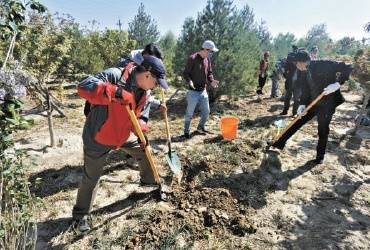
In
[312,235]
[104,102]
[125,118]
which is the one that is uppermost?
[104,102]

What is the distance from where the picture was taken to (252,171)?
505 cm

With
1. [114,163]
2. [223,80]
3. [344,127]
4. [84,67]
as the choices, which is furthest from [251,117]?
[84,67]

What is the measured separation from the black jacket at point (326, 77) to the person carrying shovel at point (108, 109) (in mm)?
3116

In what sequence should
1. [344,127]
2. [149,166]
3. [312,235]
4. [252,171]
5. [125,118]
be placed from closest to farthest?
1. [125,118]
2. [312,235]
3. [149,166]
4. [252,171]
5. [344,127]

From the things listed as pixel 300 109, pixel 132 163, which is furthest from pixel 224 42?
pixel 132 163

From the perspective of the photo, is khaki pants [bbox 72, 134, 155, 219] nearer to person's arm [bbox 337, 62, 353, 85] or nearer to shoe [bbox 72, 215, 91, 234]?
shoe [bbox 72, 215, 91, 234]

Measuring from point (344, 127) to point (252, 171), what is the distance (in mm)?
4049

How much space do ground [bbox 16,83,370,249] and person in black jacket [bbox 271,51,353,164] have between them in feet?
2.30

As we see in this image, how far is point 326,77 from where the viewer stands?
5148 millimetres

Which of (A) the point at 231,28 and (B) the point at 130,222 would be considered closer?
(B) the point at 130,222

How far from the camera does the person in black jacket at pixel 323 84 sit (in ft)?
16.3

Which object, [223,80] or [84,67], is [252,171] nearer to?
[223,80]

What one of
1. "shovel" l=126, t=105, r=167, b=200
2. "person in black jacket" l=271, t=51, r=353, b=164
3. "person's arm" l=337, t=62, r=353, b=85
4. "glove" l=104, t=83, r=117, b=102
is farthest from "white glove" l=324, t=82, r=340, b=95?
"glove" l=104, t=83, r=117, b=102

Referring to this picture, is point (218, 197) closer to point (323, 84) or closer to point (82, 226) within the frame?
point (82, 226)
